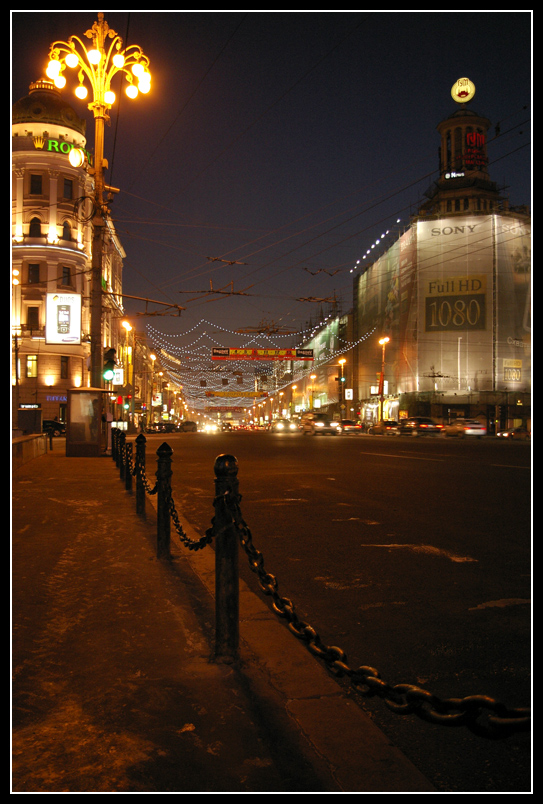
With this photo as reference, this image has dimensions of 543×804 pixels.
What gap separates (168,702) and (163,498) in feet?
9.20

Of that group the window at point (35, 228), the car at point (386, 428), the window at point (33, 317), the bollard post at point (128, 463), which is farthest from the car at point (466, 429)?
the window at point (35, 228)

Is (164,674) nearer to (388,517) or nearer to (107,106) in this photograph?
(388,517)

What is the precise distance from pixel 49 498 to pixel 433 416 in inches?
1891

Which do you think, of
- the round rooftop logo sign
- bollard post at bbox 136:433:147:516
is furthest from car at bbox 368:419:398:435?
the round rooftop logo sign

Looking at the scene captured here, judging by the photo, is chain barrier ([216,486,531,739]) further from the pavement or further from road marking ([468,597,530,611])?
road marking ([468,597,530,611])

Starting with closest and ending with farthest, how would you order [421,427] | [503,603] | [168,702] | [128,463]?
[168,702]
[503,603]
[128,463]
[421,427]

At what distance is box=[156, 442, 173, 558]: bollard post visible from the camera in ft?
17.8

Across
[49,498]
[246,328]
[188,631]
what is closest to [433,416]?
[246,328]

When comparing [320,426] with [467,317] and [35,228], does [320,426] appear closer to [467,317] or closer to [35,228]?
[467,317]

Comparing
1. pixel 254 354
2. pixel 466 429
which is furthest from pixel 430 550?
pixel 254 354

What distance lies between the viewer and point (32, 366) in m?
46.4

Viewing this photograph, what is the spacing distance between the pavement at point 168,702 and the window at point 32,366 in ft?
147

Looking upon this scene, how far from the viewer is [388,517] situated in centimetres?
785

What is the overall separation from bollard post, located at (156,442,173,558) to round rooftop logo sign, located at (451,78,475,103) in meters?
73.9
